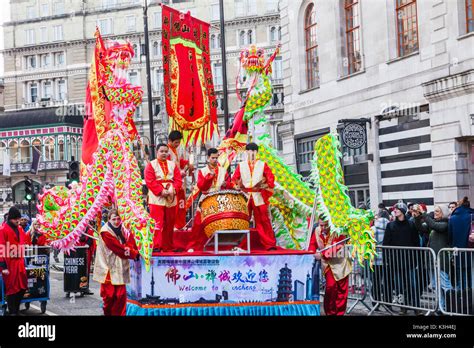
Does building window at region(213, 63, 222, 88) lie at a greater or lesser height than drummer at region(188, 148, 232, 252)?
greater

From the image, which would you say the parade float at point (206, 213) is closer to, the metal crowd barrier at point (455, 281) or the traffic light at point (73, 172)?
the metal crowd barrier at point (455, 281)

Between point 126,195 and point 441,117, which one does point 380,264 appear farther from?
point 441,117

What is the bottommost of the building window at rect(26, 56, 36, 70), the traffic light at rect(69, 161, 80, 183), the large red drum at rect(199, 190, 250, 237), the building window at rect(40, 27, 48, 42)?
the large red drum at rect(199, 190, 250, 237)

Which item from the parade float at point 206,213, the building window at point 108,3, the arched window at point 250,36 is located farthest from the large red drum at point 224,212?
the arched window at point 250,36

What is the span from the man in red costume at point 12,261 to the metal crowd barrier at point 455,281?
575 centimetres

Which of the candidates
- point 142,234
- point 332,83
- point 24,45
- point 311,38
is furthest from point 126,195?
point 24,45

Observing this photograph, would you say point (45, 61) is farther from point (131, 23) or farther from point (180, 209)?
point (180, 209)

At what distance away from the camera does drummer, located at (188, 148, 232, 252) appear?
10133mm

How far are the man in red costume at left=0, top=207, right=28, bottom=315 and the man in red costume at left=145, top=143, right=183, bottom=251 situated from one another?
2418mm

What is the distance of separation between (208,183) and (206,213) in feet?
2.12

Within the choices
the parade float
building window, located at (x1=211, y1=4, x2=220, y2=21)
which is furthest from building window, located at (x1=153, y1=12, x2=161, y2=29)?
the parade float

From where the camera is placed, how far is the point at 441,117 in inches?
688

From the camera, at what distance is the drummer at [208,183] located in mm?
10133

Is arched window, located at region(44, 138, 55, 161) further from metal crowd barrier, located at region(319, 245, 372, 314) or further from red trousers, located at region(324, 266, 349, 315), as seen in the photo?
red trousers, located at region(324, 266, 349, 315)
